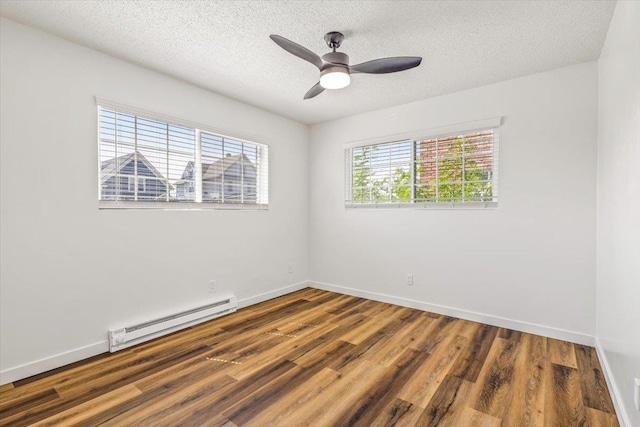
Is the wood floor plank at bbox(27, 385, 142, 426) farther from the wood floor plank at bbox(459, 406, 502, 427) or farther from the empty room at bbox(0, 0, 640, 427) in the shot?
the wood floor plank at bbox(459, 406, 502, 427)

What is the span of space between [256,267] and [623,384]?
3.33m

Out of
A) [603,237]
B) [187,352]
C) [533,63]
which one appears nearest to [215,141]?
[187,352]

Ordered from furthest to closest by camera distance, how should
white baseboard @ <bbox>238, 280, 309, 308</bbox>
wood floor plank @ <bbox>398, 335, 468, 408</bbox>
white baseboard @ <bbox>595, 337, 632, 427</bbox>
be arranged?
white baseboard @ <bbox>238, 280, 309, 308</bbox> < wood floor plank @ <bbox>398, 335, 468, 408</bbox> < white baseboard @ <bbox>595, 337, 632, 427</bbox>

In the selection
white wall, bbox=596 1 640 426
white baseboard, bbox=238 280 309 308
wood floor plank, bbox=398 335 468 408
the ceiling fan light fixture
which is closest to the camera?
white wall, bbox=596 1 640 426

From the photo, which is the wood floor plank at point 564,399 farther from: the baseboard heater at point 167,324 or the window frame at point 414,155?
the baseboard heater at point 167,324

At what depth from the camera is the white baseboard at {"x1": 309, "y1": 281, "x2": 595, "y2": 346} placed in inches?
107

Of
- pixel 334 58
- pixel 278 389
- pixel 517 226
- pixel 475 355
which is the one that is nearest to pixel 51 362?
pixel 278 389

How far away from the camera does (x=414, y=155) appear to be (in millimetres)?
3703

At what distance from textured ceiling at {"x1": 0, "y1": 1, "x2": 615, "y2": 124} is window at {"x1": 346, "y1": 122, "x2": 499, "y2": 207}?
2.22 feet

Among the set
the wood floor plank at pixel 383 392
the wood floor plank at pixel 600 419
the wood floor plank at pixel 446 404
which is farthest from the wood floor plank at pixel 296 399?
the wood floor plank at pixel 600 419

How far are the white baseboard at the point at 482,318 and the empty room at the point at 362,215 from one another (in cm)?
2

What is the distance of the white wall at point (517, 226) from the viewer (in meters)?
2.69

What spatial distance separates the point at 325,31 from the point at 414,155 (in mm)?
1957

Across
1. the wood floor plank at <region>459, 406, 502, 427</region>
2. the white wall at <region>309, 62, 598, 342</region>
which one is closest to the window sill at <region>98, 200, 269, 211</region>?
the white wall at <region>309, 62, 598, 342</region>
